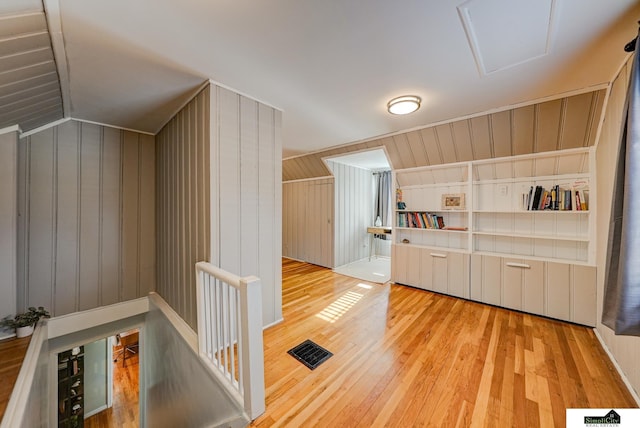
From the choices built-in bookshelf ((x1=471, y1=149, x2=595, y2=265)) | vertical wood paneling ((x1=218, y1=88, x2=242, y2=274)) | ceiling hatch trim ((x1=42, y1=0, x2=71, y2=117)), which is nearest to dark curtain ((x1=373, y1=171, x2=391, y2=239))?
built-in bookshelf ((x1=471, y1=149, x2=595, y2=265))

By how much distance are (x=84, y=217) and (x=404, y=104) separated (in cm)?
379

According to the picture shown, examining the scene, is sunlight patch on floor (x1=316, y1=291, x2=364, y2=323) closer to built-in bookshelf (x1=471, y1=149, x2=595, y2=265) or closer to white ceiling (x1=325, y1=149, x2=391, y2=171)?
built-in bookshelf (x1=471, y1=149, x2=595, y2=265)

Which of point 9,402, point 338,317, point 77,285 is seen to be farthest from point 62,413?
point 338,317

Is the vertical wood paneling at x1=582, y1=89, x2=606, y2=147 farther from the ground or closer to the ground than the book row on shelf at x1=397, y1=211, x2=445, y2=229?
farther from the ground

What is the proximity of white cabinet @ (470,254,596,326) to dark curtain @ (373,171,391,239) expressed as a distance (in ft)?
8.71

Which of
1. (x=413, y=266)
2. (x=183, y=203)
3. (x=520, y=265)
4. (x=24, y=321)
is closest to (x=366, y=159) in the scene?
(x=413, y=266)

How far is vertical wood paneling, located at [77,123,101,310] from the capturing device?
2.59 m

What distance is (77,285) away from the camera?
8.43 ft

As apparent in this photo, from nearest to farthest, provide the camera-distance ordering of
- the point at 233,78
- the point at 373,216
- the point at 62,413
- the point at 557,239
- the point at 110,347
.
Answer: the point at 233,78, the point at 557,239, the point at 62,413, the point at 110,347, the point at 373,216

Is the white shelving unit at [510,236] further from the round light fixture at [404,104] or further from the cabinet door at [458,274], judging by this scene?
the round light fixture at [404,104]

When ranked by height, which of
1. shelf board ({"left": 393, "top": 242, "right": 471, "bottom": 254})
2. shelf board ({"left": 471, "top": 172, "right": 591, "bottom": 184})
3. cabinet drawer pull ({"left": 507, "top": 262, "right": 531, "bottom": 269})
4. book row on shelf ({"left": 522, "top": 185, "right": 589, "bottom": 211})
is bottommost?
cabinet drawer pull ({"left": 507, "top": 262, "right": 531, "bottom": 269})

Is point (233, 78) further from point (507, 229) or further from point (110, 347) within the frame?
point (110, 347)

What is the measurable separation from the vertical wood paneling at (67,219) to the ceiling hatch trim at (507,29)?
3815 mm

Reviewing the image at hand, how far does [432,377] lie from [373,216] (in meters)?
4.28
